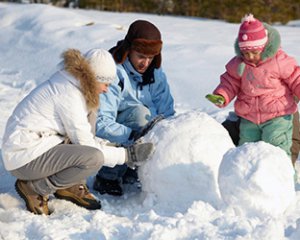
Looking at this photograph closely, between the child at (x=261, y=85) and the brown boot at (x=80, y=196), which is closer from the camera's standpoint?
the brown boot at (x=80, y=196)

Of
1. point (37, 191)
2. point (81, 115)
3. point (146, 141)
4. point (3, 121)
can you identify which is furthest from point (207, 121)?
point (3, 121)

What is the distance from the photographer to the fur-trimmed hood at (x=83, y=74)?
331 cm

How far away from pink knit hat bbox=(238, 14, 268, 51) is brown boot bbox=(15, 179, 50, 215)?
1.60 m

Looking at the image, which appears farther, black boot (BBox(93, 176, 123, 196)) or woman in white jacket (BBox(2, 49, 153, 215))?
black boot (BBox(93, 176, 123, 196))

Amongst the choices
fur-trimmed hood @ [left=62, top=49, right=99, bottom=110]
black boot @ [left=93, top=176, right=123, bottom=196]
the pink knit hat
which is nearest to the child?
the pink knit hat

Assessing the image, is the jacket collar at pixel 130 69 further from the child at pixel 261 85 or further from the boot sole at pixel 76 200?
the boot sole at pixel 76 200

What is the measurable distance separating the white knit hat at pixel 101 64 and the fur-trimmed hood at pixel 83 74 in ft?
0.11

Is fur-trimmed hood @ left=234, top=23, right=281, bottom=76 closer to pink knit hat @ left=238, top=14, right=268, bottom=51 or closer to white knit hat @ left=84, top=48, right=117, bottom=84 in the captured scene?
pink knit hat @ left=238, top=14, right=268, bottom=51

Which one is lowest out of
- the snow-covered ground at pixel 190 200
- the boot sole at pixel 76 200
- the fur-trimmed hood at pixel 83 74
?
the boot sole at pixel 76 200

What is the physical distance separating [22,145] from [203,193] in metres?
1.04

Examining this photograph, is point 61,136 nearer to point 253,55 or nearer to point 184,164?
point 184,164

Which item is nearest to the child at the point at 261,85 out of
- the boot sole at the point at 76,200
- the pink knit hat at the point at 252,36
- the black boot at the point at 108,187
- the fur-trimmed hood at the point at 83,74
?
the pink knit hat at the point at 252,36

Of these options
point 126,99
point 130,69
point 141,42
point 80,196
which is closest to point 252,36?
point 141,42

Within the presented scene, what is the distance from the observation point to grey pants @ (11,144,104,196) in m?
3.40
